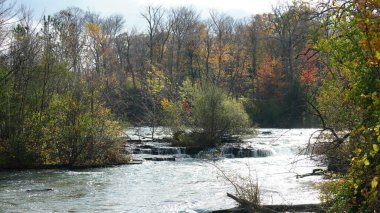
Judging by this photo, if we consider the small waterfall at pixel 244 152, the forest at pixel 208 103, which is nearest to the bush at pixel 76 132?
the forest at pixel 208 103

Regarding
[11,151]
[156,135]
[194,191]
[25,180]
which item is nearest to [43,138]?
[11,151]

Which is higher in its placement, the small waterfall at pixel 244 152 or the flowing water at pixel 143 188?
the small waterfall at pixel 244 152

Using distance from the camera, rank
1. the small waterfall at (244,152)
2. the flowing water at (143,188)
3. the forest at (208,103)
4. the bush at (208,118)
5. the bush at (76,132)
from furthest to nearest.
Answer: the bush at (208,118)
the small waterfall at (244,152)
the bush at (76,132)
the flowing water at (143,188)
the forest at (208,103)

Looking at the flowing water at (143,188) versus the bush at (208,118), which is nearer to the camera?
the flowing water at (143,188)

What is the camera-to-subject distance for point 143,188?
49.0ft

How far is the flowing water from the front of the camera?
12.0 meters

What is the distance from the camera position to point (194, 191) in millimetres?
14102

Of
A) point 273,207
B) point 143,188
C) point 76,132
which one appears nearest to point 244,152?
point 76,132

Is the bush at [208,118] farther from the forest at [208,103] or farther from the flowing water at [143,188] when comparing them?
the flowing water at [143,188]

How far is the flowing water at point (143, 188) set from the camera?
12.0 meters

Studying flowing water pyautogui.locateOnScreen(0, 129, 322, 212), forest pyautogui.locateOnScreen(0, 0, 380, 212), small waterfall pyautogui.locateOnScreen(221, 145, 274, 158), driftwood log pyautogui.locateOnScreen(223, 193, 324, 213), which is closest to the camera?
forest pyautogui.locateOnScreen(0, 0, 380, 212)

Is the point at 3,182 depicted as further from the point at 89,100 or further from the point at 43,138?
the point at 89,100

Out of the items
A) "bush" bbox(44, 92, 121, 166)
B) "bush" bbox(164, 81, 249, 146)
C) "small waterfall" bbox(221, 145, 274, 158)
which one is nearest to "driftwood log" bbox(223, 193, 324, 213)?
"bush" bbox(44, 92, 121, 166)

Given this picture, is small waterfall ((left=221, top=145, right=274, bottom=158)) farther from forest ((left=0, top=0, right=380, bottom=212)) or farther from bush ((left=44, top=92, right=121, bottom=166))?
bush ((left=44, top=92, right=121, bottom=166))
